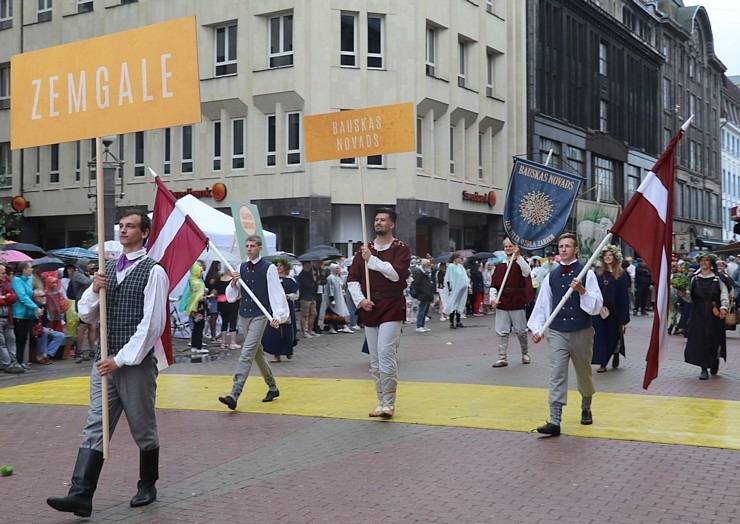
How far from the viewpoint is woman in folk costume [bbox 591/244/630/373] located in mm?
13203

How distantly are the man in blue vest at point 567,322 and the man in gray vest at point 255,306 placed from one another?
2888 mm

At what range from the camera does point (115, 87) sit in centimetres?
643

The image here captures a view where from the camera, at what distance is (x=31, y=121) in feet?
21.8

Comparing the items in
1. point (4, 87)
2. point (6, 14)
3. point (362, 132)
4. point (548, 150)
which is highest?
point (6, 14)

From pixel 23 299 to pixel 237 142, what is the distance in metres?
20.7

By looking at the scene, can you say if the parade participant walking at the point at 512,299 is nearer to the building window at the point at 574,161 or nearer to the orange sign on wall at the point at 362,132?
the orange sign on wall at the point at 362,132

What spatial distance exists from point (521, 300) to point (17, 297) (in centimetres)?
816

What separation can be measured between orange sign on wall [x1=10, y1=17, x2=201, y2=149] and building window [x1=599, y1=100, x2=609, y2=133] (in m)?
49.3

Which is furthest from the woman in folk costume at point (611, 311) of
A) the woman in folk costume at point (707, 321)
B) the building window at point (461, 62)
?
the building window at point (461, 62)

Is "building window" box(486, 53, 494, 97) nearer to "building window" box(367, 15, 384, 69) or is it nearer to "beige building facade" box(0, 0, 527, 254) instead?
"beige building facade" box(0, 0, 527, 254)

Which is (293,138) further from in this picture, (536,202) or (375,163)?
(536,202)

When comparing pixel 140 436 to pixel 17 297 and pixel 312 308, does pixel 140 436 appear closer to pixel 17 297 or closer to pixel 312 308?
pixel 17 297

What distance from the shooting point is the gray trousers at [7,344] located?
1423 centimetres

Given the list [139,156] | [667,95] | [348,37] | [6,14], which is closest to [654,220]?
[348,37]
